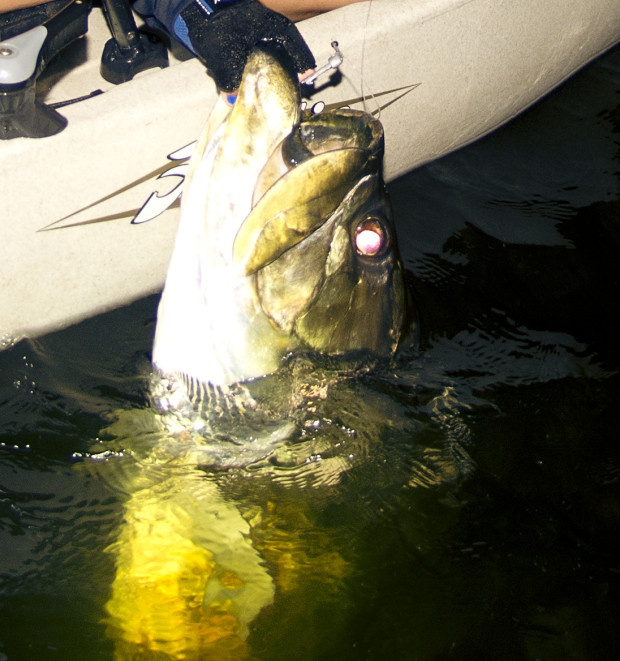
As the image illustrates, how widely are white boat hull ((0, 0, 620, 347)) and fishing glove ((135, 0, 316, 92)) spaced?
1.32 feet

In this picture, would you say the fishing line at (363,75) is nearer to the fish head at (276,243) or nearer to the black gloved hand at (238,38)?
the black gloved hand at (238,38)

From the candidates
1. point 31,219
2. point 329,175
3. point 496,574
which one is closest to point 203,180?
point 329,175

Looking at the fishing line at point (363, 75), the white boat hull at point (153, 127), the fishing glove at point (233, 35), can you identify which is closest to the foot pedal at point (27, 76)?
the white boat hull at point (153, 127)

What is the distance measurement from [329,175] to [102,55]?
167 cm

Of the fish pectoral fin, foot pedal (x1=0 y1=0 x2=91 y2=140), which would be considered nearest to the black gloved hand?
the fish pectoral fin

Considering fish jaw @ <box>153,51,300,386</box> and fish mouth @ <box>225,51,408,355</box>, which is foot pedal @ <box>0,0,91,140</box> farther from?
fish mouth @ <box>225,51,408,355</box>

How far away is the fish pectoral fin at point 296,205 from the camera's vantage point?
5.36 feet

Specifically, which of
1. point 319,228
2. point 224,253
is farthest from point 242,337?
point 319,228

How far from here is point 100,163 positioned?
2252 mm

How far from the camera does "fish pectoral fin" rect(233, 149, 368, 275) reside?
1.63 meters

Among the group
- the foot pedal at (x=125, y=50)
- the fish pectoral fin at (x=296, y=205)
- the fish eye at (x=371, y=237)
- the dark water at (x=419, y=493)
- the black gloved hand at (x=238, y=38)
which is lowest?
the dark water at (x=419, y=493)

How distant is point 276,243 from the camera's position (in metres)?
1.72

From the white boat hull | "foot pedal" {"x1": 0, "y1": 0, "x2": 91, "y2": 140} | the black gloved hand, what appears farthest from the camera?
the white boat hull

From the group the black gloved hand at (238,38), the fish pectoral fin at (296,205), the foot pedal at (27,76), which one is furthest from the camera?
the foot pedal at (27,76)
